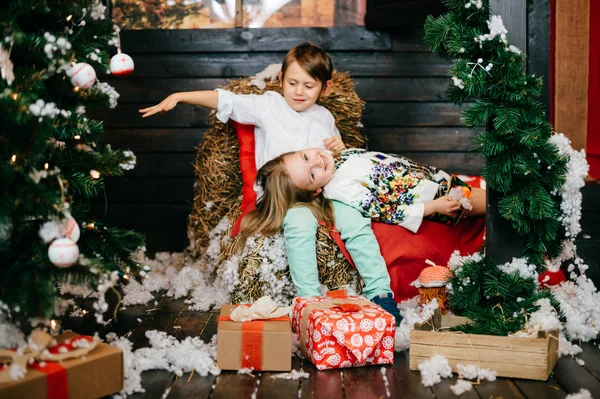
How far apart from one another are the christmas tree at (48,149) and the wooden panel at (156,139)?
7.73 ft

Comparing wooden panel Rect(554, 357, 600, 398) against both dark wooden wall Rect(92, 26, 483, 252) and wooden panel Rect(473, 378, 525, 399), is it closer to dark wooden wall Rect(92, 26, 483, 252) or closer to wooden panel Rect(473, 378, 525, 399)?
wooden panel Rect(473, 378, 525, 399)

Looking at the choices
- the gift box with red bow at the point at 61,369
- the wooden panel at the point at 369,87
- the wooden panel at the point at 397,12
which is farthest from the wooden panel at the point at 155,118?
the gift box with red bow at the point at 61,369

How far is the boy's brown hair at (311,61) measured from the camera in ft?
11.9

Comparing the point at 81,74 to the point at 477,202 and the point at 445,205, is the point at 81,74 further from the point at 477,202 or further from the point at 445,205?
the point at 477,202

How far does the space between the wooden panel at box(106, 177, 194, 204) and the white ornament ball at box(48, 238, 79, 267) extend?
9.51ft

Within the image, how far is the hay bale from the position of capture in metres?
3.92

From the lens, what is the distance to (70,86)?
91.4 inches

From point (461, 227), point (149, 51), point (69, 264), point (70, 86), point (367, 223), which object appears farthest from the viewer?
point (149, 51)

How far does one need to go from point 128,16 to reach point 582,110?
3.04 metres

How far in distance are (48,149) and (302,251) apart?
1.25m

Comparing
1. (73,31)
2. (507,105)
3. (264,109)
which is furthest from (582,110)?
(73,31)

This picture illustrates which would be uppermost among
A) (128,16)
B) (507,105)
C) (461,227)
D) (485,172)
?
(128,16)

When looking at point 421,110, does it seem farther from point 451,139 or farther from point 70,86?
point 70,86

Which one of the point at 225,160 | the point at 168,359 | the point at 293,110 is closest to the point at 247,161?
the point at 225,160
